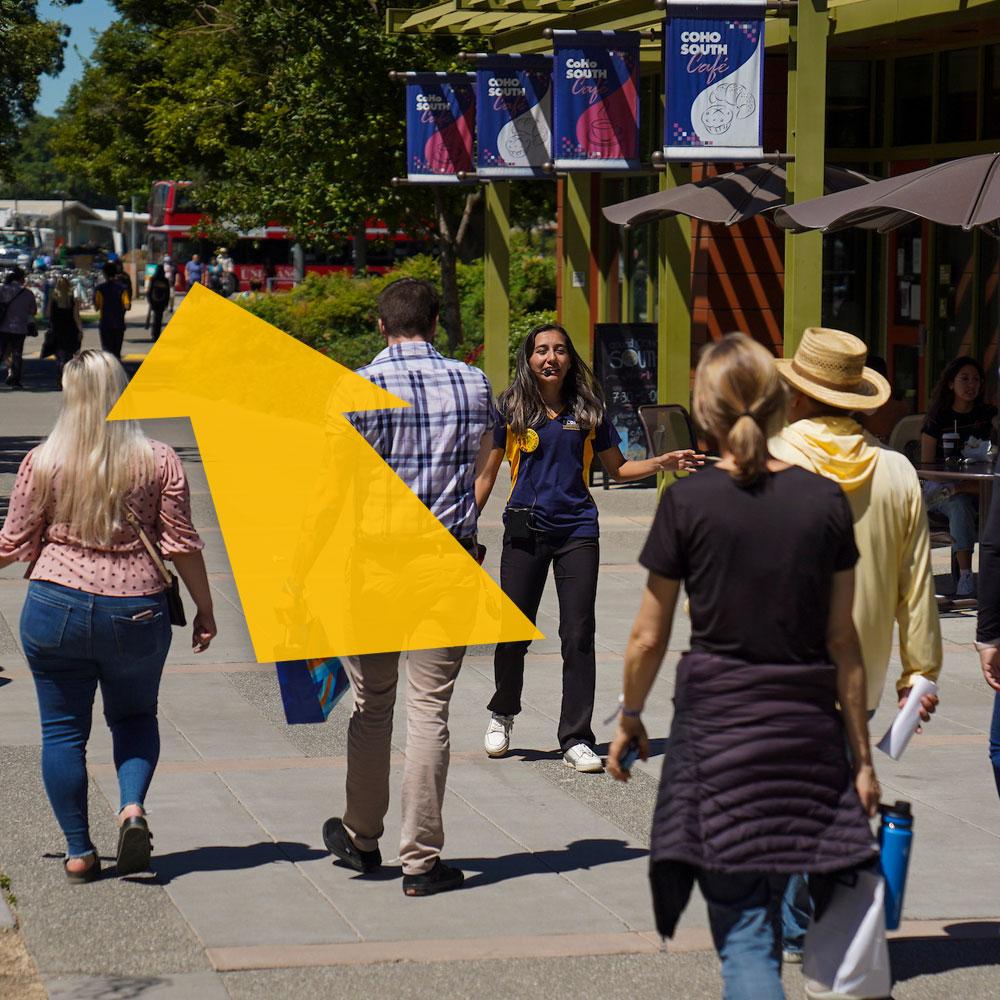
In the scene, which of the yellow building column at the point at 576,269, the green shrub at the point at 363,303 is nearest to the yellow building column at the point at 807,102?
the yellow building column at the point at 576,269

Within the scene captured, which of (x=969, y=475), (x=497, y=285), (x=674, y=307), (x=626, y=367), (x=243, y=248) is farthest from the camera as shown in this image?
(x=243, y=248)

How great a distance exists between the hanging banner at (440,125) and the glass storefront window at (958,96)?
214 inches

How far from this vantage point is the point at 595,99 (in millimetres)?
14602

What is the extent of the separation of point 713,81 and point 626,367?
14.7ft

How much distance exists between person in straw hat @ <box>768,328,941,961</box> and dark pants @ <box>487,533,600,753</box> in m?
2.62

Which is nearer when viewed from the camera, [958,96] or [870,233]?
[958,96]

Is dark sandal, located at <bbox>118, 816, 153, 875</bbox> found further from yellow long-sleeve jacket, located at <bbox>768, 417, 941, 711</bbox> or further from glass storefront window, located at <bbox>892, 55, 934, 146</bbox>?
glass storefront window, located at <bbox>892, 55, 934, 146</bbox>

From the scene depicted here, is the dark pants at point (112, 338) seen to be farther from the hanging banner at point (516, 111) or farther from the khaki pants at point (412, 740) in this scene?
the khaki pants at point (412, 740)

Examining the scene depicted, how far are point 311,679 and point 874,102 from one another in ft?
38.5

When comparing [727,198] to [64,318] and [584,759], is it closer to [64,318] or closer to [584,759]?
[584,759]

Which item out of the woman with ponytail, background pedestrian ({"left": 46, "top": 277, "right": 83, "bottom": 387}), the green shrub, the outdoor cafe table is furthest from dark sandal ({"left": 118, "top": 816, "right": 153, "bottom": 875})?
background pedestrian ({"left": 46, "top": 277, "right": 83, "bottom": 387})

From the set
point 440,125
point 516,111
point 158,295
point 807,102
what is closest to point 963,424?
point 807,102

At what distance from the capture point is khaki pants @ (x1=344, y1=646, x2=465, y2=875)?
5.42 meters

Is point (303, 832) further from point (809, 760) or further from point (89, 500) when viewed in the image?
point (809, 760)
